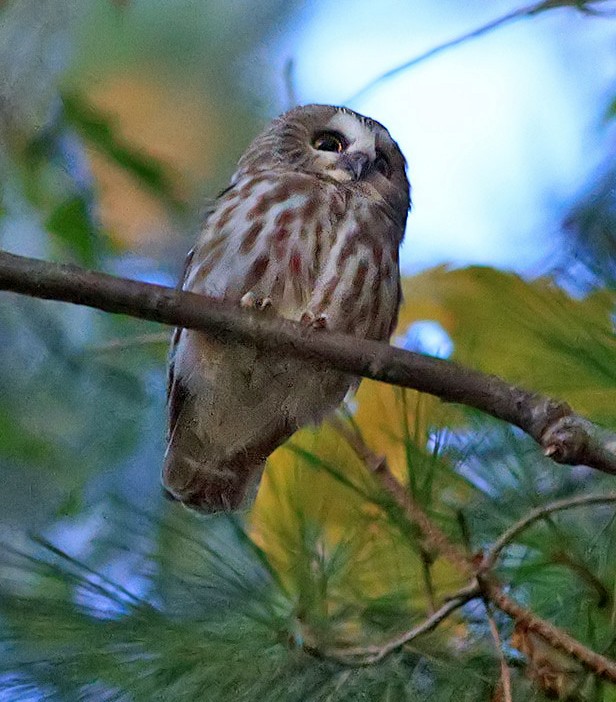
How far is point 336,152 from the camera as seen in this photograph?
1928mm

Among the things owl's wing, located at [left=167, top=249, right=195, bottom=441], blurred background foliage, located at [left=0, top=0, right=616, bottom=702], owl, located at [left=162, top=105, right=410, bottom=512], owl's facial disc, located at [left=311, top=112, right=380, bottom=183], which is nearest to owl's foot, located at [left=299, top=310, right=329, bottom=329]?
owl, located at [left=162, top=105, right=410, bottom=512]

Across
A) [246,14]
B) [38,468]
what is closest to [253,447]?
[38,468]

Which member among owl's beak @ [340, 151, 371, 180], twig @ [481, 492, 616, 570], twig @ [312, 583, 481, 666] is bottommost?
twig @ [312, 583, 481, 666]

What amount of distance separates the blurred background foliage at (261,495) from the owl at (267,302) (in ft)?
0.22

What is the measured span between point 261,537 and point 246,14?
0.88m

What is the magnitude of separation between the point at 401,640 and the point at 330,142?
3.32ft

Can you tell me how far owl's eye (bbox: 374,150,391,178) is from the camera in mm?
1929

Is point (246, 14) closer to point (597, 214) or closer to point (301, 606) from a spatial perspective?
point (597, 214)

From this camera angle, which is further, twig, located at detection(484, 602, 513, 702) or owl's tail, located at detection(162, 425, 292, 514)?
owl's tail, located at detection(162, 425, 292, 514)

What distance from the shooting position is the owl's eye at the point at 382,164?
193 cm

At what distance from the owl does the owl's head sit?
0.9 inches

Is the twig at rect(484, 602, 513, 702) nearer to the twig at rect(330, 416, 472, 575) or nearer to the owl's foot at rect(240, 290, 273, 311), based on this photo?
the twig at rect(330, 416, 472, 575)

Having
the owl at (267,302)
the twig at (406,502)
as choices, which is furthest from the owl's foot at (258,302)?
the twig at (406,502)

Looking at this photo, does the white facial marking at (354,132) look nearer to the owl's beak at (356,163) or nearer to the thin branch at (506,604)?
the owl's beak at (356,163)
